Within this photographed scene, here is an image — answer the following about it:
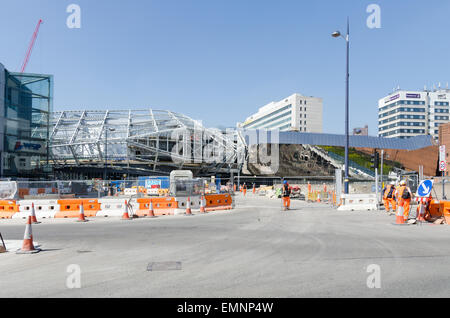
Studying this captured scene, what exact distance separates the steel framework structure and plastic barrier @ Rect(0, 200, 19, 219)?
39269 mm

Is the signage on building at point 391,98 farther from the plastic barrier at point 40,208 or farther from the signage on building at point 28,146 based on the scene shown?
the plastic barrier at point 40,208

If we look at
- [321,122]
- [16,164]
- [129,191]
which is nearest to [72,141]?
[16,164]

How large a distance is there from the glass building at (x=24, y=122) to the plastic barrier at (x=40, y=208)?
95.8ft

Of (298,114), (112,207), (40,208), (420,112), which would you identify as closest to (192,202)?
(112,207)

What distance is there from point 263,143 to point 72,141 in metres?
36.4

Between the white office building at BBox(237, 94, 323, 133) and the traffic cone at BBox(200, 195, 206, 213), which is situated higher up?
the white office building at BBox(237, 94, 323, 133)

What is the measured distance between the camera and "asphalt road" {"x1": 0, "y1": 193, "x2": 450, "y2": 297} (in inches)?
207

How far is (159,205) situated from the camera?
18.5 meters

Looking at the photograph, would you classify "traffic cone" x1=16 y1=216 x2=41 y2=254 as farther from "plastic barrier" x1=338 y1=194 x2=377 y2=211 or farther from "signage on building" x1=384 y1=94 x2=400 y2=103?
"signage on building" x1=384 y1=94 x2=400 y2=103

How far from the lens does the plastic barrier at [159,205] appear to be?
18.1 meters

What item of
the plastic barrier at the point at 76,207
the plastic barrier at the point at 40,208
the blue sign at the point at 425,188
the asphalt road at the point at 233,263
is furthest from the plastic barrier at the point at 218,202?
the blue sign at the point at 425,188

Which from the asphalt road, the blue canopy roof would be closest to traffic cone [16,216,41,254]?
the asphalt road

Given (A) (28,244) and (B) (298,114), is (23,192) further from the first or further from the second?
(B) (298,114)
